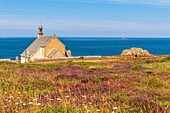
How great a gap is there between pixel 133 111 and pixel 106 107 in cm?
99

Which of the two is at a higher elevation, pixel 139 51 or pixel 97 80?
pixel 139 51

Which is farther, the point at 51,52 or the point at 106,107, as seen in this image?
the point at 51,52

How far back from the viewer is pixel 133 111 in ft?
33.6

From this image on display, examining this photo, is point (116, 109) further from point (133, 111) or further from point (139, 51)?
point (139, 51)

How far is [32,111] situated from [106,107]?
2.60 meters

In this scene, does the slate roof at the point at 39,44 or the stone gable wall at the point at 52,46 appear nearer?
the stone gable wall at the point at 52,46

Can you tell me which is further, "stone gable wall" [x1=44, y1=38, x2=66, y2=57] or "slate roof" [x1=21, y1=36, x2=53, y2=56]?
"slate roof" [x1=21, y1=36, x2=53, y2=56]

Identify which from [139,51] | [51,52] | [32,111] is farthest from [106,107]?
[139,51]

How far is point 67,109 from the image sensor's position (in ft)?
32.3

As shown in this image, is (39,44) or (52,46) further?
(39,44)

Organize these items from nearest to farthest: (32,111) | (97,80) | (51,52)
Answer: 1. (32,111)
2. (97,80)
3. (51,52)

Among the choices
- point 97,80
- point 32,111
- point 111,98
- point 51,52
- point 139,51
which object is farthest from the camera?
point 139,51

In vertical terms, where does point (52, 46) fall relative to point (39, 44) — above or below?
below

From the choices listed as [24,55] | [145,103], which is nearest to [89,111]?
[145,103]
